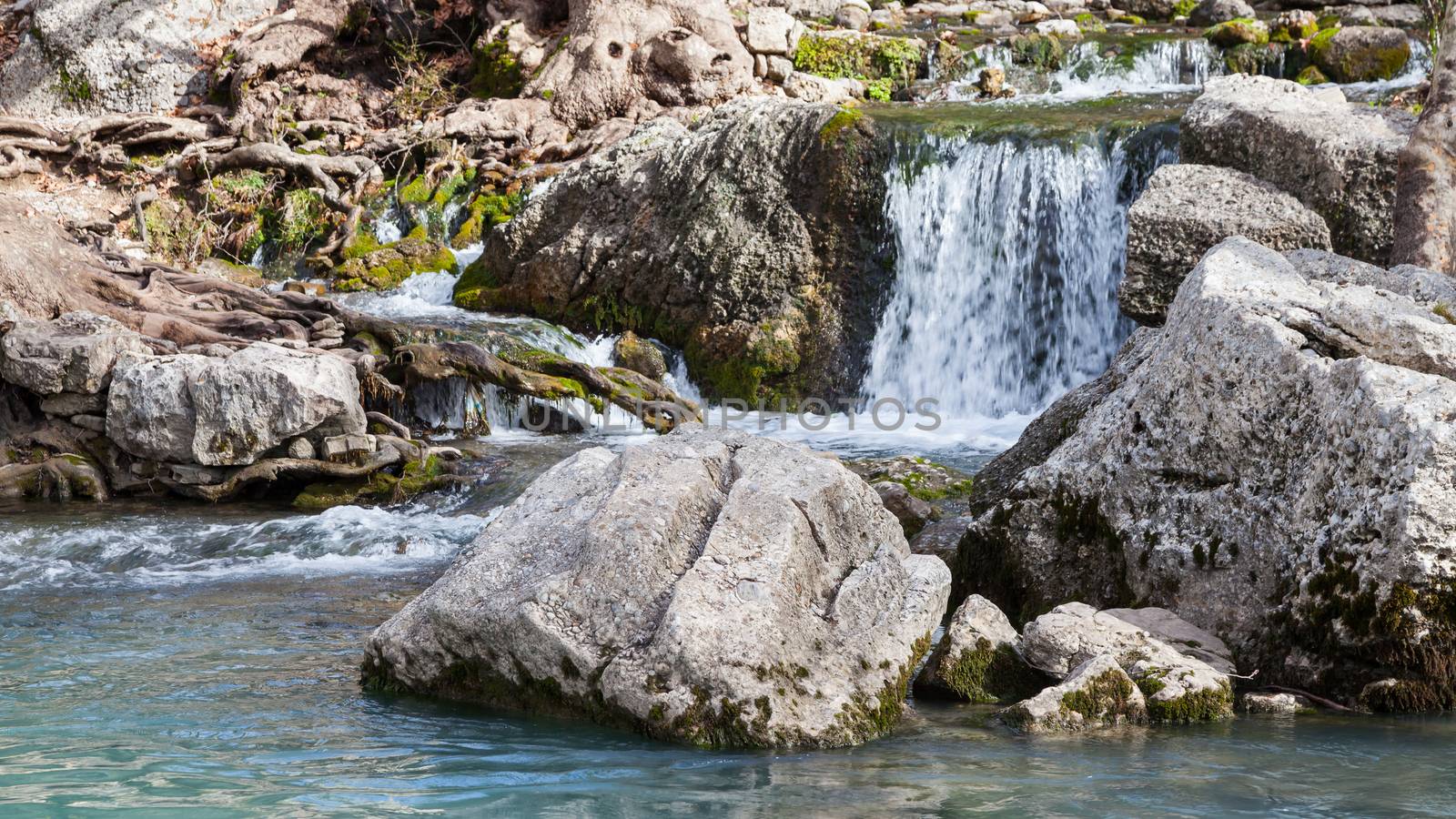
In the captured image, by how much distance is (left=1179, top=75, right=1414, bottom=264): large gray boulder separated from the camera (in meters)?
9.88

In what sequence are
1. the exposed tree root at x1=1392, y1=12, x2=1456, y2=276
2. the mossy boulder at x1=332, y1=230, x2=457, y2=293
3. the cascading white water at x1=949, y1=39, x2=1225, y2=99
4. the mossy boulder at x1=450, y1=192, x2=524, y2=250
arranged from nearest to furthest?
the exposed tree root at x1=1392, y1=12, x2=1456, y2=276, the mossy boulder at x1=332, y1=230, x2=457, y2=293, the mossy boulder at x1=450, y1=192, x2=524, y2=250, the cascading white water at x1=949, y1=39, x2=1225, y2=99

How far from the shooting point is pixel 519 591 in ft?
15.1

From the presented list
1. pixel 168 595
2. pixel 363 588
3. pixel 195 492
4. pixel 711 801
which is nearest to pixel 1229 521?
pixel 711 801

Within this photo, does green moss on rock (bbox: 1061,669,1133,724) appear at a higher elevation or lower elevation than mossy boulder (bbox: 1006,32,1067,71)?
lower

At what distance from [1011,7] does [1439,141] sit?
16.0 m

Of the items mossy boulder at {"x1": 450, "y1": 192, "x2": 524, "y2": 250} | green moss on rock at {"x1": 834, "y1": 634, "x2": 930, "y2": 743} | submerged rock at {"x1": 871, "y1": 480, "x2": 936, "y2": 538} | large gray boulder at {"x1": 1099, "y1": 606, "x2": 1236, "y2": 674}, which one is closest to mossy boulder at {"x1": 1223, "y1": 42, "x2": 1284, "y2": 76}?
mossy boulder at {"x1": 450, "y1": 192, "x2": 524, "y2": 250}

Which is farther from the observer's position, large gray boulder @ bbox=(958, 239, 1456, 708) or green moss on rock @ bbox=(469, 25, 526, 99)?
green moss on rock @ bbox=(469, 25, 526, 99)

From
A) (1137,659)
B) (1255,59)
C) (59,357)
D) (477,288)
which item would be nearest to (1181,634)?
(1137,659)

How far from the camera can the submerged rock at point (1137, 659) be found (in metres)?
4.56

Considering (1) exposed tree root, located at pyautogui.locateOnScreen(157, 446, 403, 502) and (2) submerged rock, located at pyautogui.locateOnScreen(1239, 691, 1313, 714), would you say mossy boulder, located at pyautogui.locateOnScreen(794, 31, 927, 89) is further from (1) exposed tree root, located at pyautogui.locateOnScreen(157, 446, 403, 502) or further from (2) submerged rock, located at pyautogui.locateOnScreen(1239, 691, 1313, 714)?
(2) submerged rock, located at pyautogui.locateOnScreen(1239, 691, 1313, 714)

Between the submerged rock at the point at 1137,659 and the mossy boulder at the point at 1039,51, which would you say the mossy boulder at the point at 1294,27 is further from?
the submerged rock at the point at 1137,659

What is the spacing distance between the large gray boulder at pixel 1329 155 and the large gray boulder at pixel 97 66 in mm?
17885

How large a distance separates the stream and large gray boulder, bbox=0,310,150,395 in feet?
3.40

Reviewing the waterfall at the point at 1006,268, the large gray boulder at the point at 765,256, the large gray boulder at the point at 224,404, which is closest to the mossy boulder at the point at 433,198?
the large gray boulder at the point at 765,256
